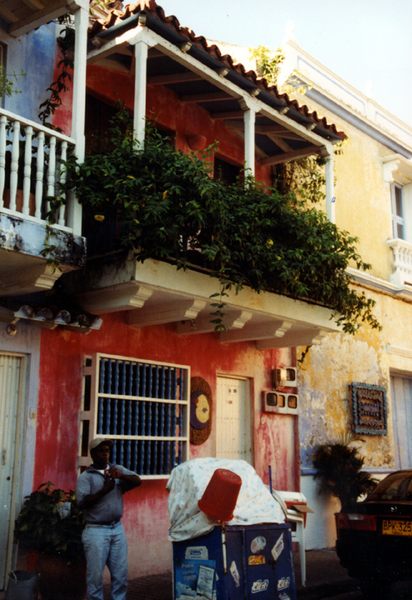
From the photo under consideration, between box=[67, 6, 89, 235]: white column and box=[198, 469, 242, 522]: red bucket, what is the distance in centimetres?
305

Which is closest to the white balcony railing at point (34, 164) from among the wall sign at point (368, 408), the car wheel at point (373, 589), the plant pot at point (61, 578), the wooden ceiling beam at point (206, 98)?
the wooden ceiling beam at point (206, 98)

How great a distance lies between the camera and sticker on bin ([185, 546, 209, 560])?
6.21 m

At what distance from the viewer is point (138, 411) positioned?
906 cm

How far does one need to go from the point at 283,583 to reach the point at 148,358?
12.4 ft

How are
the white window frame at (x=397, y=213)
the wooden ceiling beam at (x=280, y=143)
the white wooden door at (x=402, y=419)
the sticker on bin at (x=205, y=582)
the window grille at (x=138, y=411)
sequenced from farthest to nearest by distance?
the white window frame at (x=397, y=213) < the white wooden door at (x=402, y=419) < the wooden ceiling beam at (x=280, y=143) < the window grille at (x=138, y=411) < the sticker on bin at (x=205, y=582)

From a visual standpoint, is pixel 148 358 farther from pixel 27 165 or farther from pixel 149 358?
pixel 27 165

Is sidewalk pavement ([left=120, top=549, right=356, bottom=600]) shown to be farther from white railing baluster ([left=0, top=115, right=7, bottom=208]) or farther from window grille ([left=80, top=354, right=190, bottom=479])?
white railing baluster ([left=0, top=115, right=7, bottom=208])

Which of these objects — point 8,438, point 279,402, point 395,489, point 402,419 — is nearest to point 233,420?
point 279,402

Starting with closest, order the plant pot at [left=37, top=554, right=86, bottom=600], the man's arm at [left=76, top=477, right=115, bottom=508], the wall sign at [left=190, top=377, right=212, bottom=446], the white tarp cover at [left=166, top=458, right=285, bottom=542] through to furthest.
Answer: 1. the white tarp cover at [left=166, top=458, right=285, bottom=542]
2. the man's arm at [left=76, top=477, right=115, bottom=508]
3. the plant pot at [left=37, top=554, right=86, bottom=600]
4. the wall sign at [left=190, top=377, right=212, bottom=446]

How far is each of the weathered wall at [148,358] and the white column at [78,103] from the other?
5.29 feet

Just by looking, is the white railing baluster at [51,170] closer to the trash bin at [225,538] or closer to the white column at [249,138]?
the white column at [249,138]

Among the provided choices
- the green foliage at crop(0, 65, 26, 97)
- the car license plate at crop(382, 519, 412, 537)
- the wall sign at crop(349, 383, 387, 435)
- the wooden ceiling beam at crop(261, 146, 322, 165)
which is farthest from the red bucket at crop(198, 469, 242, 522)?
the wall sign at crop(349, 383, 387, 435)

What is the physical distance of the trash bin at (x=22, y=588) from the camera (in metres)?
6.64

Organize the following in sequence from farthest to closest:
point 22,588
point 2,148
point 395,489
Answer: point 395,489 → point 2,148 → point 22,588
